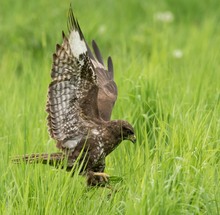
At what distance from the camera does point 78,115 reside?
6.13 metres

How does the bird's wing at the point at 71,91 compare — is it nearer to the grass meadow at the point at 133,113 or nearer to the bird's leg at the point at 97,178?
the grass meadow at the point at 133,113

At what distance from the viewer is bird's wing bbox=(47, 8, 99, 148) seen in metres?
5.93

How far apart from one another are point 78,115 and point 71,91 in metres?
0.18

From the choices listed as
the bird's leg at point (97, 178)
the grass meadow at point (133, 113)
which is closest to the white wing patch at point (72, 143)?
the grass meadow at point (133, 113)

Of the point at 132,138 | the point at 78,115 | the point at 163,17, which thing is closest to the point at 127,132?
the point at 132,138

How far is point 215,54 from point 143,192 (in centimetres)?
344

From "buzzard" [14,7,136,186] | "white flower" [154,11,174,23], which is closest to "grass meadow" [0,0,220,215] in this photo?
"white flower" [154,11,174,23]

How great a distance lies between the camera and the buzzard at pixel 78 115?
19.5ft

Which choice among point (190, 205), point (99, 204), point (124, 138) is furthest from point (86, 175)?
point (190, 205)

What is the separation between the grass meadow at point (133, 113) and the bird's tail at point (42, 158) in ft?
0.21

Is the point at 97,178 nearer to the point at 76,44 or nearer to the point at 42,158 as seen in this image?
the point at 42,158

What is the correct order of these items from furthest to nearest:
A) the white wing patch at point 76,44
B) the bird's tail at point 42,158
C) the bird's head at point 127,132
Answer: the bird's head at point 127,132 → the white wing patch at point 76,44 → the bird's tail at point 42,158

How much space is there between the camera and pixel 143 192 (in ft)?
16.0

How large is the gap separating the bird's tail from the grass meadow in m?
0.06
